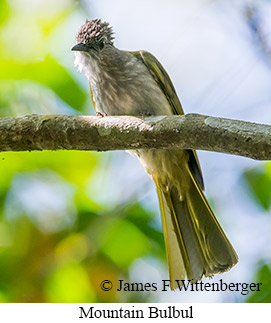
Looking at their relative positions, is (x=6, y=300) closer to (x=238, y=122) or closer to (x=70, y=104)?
(x=70, y=104)

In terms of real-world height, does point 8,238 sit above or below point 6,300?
above

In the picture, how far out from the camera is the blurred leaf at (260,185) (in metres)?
3.68

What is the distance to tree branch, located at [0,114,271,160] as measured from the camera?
2.30 m

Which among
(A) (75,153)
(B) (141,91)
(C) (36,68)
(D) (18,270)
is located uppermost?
(C) (36,68)

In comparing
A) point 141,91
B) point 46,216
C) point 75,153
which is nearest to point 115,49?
point 141,91

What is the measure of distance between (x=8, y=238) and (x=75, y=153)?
75cm

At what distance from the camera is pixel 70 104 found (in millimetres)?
3795

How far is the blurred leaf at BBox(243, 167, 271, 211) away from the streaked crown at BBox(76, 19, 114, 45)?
144 cm

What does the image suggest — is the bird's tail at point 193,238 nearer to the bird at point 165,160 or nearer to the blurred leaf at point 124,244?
the bird at point 165,160

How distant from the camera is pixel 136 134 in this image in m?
2.62

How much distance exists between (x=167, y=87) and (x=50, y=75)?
2.77 feet

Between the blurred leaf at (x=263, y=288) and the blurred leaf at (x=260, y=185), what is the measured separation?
46 cm
